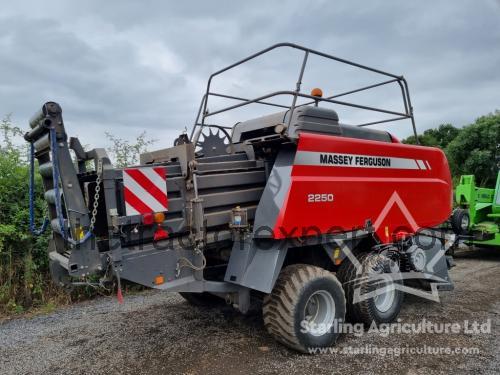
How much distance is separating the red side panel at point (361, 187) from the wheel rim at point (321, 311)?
2.03 ft

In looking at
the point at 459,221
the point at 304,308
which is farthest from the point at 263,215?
the point at 459,221

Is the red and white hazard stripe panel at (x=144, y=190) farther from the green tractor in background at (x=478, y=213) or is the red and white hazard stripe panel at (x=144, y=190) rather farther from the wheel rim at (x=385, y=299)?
the green tractor in background at (x=478, y=213)

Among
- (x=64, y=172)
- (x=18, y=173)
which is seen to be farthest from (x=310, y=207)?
(x=18, y=173)

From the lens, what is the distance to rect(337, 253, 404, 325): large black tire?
415 cm

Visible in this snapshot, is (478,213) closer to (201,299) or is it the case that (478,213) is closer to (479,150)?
(201,299)

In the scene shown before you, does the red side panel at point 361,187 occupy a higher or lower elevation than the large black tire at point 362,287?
higher

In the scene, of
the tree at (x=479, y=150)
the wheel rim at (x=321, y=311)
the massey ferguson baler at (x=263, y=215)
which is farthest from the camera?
the tree at (x=479, y=150)

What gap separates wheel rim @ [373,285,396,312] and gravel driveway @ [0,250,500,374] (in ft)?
1.03

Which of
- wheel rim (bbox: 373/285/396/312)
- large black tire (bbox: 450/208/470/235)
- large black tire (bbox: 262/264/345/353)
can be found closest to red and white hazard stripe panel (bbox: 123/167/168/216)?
large black tire (bbox: 262/264/345/353)

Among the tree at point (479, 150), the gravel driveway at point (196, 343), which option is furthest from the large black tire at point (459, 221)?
the tree at point (479, 150)

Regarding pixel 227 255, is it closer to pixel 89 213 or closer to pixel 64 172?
pixel 89 213

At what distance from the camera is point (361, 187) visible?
4039mm

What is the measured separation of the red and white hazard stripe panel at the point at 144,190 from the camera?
3104 millimetres

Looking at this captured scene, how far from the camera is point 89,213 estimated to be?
3.18 m
